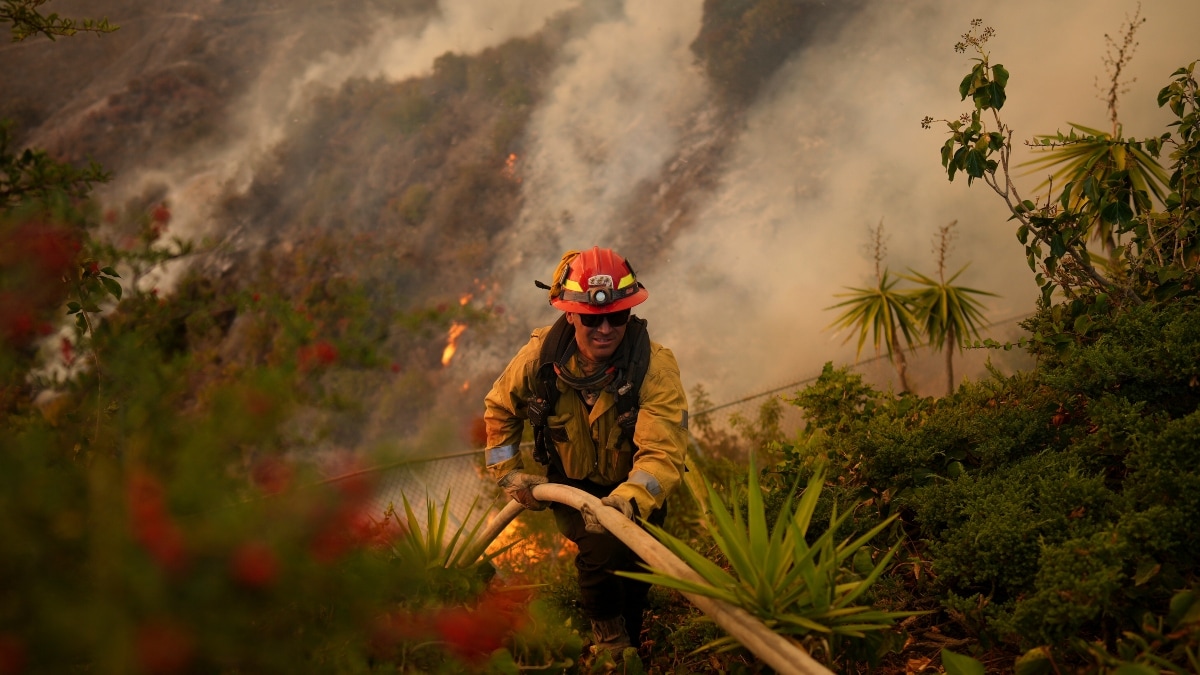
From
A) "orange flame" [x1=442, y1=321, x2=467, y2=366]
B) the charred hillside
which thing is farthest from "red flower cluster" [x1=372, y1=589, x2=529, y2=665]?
"orange flame" [x1=442, y1=321, x2=467, y2=366]

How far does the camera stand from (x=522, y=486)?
163 inches

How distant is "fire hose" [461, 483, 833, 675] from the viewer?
2391mm

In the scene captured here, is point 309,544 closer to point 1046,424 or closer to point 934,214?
point 1046,424

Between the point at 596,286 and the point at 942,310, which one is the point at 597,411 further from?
the point at 942,310

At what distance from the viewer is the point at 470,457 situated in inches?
397

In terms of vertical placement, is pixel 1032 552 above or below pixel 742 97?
below

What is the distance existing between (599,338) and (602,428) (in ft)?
1.57

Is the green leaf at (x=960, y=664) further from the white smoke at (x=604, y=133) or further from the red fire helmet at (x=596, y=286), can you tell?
the white smoke at (x=604, y=133)

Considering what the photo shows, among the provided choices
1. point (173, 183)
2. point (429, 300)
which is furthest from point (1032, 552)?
point (173, 183)

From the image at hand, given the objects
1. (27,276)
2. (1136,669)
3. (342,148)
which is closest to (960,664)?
(1136,669)

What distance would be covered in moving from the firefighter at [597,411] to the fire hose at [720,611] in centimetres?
58

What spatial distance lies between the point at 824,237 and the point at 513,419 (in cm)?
1003

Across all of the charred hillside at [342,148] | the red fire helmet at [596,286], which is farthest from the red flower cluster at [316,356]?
the charred hillside at [342,148]

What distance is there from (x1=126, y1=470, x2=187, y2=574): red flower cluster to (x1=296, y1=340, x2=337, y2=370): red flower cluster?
0.49m
